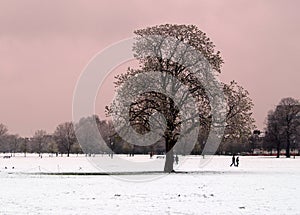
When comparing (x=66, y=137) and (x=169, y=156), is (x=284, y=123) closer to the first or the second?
(x=169, y=156)

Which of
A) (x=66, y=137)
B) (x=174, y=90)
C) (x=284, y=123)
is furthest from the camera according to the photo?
(x=66, y=137)

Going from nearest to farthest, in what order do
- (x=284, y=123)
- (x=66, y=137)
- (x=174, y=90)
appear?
(x=174, y=90) < (x=284, y=123) < (x=66, y=137)

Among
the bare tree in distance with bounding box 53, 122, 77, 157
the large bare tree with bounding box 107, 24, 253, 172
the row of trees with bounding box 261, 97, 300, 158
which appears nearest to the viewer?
the large bare tree with bounding box 107, 24, 253, 172

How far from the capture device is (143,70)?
157 ft

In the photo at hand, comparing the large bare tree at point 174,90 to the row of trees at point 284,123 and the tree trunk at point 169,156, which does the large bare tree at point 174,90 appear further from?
the row of trees at point 284,123

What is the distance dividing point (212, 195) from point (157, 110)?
2295 cm

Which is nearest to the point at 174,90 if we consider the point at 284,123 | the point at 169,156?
the point at 169,156

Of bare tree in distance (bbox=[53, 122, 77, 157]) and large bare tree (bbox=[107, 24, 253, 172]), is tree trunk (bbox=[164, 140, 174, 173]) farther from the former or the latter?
bare tree in distance (bbox=[53, 122, 77, 157])

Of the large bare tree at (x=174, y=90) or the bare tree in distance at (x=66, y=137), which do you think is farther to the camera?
the bare tree in distance at (x=66, y=137)

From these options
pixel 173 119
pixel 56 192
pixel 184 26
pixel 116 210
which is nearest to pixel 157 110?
pixel 173 119

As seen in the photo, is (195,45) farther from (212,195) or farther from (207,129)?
(212,195)

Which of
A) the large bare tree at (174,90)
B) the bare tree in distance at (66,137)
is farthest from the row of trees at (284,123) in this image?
the large bare tree at (174,90)

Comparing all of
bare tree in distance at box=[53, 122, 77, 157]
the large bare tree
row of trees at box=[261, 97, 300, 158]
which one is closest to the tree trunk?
the large bare tree

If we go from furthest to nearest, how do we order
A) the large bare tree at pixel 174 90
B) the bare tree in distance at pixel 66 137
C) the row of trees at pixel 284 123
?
the bare tree in distance at pixel 66 137, the row of trees at pixel 284 123, the large bare tree at pixel 174 90
